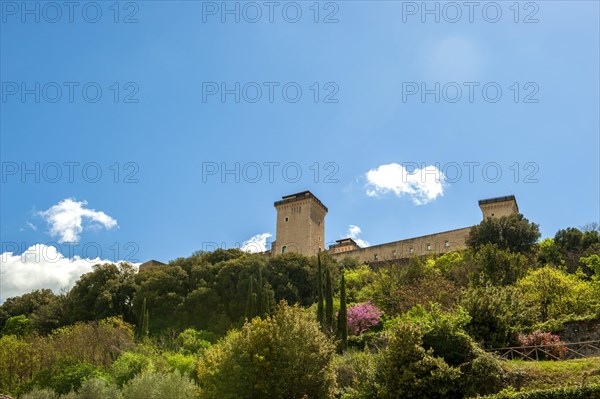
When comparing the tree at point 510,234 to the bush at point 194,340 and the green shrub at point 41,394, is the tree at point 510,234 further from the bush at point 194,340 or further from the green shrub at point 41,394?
the green shrub at point 41,394

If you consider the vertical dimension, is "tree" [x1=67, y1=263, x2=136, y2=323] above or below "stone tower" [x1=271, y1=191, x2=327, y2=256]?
below

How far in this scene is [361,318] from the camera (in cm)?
3566

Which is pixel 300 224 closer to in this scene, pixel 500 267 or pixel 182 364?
pixel 500 267

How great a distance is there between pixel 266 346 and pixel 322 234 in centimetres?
4560

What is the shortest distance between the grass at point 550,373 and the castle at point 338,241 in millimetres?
34550

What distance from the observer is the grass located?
17.5m

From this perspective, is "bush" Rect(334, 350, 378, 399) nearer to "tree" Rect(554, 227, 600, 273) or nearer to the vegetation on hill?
the vegetation on hill

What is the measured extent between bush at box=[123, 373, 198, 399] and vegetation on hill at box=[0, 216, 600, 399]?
70 millimetres

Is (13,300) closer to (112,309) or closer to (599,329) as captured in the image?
(112,309)

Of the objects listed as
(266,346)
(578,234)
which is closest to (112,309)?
(266,346)

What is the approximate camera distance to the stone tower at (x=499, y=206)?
187 feet

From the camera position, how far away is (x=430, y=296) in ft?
113

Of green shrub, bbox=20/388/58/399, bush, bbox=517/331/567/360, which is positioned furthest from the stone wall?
green shrub, bbox=20/388/58/399

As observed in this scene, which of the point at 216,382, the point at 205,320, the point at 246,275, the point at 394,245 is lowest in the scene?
the point at 216,382
